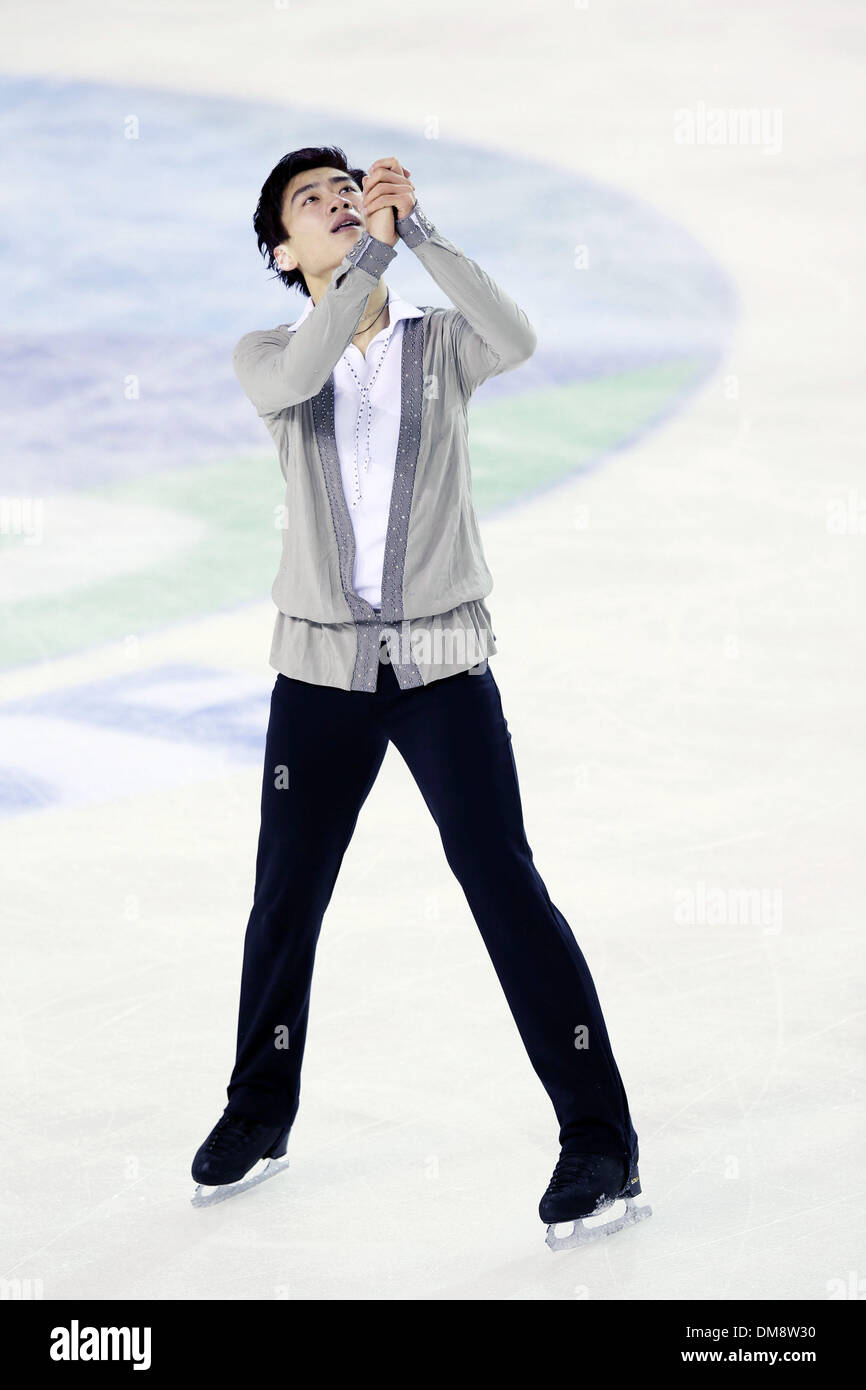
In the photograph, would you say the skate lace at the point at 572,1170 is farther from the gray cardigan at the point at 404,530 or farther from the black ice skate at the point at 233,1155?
the gray cardigan at the point at 404,530

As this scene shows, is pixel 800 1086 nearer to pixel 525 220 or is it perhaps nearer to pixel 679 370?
pixel 679 370

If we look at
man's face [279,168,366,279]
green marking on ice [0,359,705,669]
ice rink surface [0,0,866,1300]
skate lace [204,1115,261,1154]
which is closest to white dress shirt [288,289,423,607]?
man's face [279,168,366,279]

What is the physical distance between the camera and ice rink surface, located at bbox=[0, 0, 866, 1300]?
93.7 inches

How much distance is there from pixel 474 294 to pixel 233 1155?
4.19 feet

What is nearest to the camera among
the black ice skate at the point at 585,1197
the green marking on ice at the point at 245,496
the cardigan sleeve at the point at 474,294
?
the cardigan sleeve at the point at 474,294

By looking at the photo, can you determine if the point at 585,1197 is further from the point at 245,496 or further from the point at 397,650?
the point at 245,496

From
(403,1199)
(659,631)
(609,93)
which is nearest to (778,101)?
(609,93)

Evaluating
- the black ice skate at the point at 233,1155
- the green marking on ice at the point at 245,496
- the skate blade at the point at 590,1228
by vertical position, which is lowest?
the green marking on ice at the point at 245,496

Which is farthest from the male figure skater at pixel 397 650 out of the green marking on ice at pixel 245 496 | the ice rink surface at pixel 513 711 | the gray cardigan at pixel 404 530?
the green marking on ice at pixel 245 496

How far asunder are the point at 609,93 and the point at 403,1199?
6055 millimetres

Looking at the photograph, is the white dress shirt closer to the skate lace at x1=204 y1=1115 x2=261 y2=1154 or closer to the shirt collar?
the shirt collar

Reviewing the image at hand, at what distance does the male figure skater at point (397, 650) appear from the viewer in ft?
7.33

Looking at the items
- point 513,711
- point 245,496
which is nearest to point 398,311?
point 513,711

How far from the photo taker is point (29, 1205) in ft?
7.72
